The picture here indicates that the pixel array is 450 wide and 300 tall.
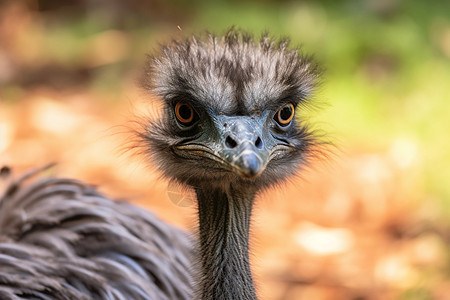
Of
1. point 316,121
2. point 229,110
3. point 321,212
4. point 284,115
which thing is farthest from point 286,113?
point 321,212

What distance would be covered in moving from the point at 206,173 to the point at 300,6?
4409 millimetres

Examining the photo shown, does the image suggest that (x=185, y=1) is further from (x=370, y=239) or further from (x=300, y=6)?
(x=370, y=239)

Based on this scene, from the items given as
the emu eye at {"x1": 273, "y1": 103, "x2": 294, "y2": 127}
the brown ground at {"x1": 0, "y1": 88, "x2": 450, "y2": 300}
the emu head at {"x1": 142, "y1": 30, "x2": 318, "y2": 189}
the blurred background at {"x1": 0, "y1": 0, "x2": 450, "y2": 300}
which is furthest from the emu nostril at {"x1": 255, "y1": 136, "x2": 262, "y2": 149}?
the brown ground at {"x1": 0, "y1": 88, "x2": 450, "y2": 300}

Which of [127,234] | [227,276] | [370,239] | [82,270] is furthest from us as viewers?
[370,239]

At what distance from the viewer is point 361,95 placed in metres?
5.19

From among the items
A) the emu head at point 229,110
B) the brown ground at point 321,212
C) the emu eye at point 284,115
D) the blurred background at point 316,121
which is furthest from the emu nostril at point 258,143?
the brown ground at point 321,212

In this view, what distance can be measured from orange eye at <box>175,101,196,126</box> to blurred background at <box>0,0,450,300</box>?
1.22 ft

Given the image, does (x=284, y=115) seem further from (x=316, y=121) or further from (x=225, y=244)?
(x=316, y=121)

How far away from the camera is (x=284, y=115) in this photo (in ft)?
6.87

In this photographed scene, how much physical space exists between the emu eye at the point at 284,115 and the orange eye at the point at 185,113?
0.22 m

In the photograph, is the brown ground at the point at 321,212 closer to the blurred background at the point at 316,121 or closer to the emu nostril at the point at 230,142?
the blurred background at the point at 316,121

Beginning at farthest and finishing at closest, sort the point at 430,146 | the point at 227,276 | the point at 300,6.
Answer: the point at 300,6
the point at 430,146
the point at 227,276

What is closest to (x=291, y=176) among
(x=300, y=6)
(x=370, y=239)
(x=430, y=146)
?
(x=370, y=239)

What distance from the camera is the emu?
77.5 inches
